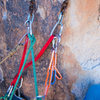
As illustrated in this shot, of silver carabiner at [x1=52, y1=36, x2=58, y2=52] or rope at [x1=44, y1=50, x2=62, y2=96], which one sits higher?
silver carabiner at [x1=52, y1=36, x2=58, y2=52]

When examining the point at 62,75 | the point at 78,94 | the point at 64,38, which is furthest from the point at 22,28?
the point at 78,94

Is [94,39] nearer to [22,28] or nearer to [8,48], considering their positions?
[22,28]

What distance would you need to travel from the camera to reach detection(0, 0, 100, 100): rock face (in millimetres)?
892

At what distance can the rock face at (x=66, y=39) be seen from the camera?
0.89 metres

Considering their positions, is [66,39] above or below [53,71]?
above

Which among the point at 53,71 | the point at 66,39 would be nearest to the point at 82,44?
the point at 66,39

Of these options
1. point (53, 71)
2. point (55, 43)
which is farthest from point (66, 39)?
point (53, 71)

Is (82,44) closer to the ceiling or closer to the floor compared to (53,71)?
closer to the ceiling

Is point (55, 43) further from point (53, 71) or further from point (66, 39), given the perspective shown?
point (53, 71)

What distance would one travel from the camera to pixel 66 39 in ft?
3.13

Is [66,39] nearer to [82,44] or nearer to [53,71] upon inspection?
[82,44]

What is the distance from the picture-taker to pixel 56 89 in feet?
3.56

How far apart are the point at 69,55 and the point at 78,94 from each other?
32 cm

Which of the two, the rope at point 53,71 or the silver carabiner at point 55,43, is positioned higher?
the silver carabiner at point 55,43
